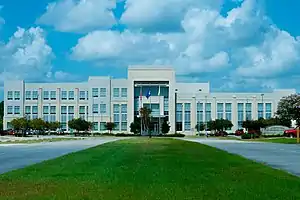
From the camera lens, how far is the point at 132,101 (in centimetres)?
15338

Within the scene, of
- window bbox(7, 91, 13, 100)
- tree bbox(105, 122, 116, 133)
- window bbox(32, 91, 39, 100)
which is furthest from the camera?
window bbox(32, 91, 39, 100)

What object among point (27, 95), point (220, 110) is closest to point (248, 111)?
point (220, 110)

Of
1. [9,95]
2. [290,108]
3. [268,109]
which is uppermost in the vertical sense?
[9,95]

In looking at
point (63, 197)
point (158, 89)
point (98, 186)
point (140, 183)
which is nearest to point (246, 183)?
point (140, 183)

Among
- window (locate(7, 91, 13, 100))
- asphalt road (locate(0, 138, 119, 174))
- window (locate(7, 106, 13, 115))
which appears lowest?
asphalt road (locate(0, 138, 119, 174))

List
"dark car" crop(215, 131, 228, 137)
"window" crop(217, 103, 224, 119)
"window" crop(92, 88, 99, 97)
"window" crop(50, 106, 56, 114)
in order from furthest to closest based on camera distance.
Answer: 1. "window" crop(50, 106, 56, 114)
2. "window" crop(92, 88, 99, 97)
3. "window" crop(217, 103, 224, 119)
4. "dark car" crop(215, 131, 228, 137)

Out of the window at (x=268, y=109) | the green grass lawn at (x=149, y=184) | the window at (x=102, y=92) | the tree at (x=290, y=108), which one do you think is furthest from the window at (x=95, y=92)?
the green grass lawn at (x=149, y=184)

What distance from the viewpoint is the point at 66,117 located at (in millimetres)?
161750

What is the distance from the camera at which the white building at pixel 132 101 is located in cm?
15288

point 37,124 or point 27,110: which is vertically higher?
point 27,110

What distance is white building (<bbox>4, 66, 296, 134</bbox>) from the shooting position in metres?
153

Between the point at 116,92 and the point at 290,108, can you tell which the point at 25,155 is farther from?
the point at 116,92

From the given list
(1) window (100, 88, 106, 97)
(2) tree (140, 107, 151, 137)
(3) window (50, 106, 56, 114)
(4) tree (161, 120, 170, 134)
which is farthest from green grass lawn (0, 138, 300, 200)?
(3) window (50, 106, 56, 114)

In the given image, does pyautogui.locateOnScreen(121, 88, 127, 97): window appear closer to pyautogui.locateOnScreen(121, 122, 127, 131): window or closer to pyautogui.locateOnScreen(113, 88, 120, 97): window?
pyautogui.locateOnScreen(113, 88, 120, 97): window
